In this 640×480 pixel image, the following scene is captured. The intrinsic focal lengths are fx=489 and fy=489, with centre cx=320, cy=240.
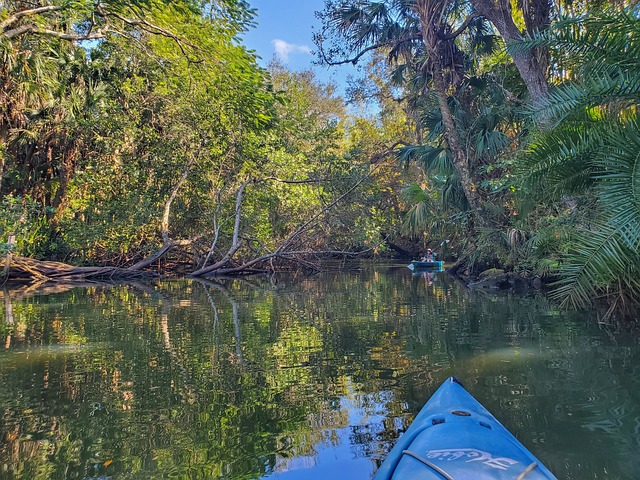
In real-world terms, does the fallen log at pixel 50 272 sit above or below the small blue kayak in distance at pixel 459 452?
above

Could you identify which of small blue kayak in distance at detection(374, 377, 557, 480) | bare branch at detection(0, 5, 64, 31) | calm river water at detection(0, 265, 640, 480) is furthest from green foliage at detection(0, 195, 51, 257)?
small blue kayak in distance at detection(374, 377, 557, 480)

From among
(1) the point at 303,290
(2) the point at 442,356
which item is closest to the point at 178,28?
(1) the point at 303,290

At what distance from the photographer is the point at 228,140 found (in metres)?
16.0

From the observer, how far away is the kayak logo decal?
6.82 ft

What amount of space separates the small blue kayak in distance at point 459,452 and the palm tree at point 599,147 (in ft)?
9.05

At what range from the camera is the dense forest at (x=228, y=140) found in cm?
1091

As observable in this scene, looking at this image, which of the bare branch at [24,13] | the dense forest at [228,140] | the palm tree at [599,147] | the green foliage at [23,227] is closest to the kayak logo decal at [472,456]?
the palm tree at [599,147]

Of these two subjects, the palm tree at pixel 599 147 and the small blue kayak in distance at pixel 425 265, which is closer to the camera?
the palm tree at pixel 599 147

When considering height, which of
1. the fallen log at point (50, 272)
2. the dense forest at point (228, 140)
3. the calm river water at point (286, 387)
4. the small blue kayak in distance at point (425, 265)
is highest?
the dense forest at point (228, 140)

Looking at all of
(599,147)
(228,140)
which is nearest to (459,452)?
(599,147)

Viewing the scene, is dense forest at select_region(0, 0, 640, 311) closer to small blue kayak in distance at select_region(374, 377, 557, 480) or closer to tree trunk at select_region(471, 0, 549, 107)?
tree trunk at select_region(471, 0, 549, 107)

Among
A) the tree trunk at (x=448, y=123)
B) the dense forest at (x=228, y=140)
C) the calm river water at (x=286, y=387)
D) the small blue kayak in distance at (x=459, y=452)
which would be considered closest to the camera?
the small blue kayak in distance at (x=459, y=452)

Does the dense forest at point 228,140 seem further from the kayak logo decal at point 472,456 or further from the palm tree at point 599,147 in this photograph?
the kayak logo decal at point 472,456

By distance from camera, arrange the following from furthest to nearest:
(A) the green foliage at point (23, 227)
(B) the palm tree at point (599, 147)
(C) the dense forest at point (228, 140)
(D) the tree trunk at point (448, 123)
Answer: (D) the tree trunk at point (448, 123), (A) the green foliage at point (23, 227), (C) the dense forest at point (228, 140), (B) the palm tree at point (599, 147)
